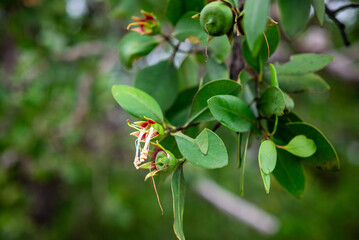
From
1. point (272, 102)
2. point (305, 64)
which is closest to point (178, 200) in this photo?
point (272, 102)

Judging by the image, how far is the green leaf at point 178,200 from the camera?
0.34 m

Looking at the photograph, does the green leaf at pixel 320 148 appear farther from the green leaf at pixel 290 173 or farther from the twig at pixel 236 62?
the twig at pixel 236 62

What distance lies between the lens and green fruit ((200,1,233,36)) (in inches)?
12.7

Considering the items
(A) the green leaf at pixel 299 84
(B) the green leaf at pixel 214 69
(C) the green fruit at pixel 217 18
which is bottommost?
(A) the green leaf at pixel 299 84

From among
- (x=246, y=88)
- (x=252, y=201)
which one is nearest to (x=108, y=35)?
(x=246, y=88)

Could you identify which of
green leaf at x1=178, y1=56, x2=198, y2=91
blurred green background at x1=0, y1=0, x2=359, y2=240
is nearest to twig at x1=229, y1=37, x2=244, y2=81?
green leaf at x1=178, y1=56, x2=198, y2=91

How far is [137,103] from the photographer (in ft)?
1.24

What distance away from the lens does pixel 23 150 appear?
1.41 meters

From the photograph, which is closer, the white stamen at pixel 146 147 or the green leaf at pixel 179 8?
the white stamen at pixel 146 147

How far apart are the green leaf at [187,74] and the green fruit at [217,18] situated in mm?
265

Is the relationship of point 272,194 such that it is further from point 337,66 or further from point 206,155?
point 206,155

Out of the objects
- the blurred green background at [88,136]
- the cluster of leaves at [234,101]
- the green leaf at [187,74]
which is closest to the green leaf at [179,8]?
the cluster of leaves at [234,101]

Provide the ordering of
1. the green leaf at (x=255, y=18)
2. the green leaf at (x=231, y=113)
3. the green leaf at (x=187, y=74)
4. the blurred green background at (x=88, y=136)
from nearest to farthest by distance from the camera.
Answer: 1. the green leaf at (x=255, y=18)
2. the green leaf at (x=231, y=113)
3. the green leaf at (x=187, y=74)
4. the blurred green background at (x=88, y=136)

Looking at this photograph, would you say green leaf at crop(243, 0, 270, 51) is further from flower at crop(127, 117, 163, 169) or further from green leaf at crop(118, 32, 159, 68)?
green leaf at crop(118, 32, 159, 68)
